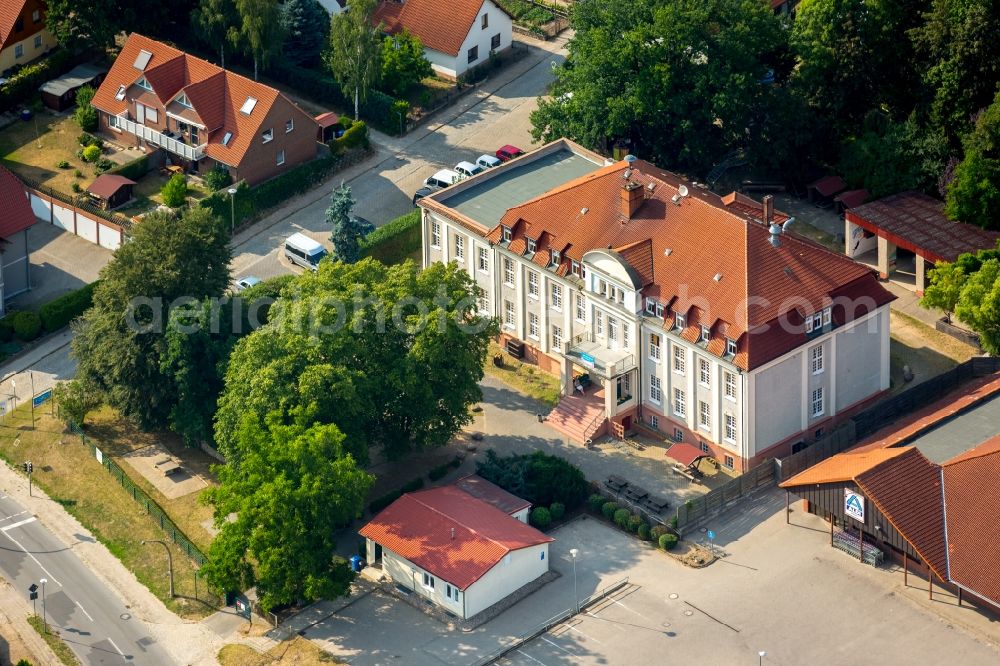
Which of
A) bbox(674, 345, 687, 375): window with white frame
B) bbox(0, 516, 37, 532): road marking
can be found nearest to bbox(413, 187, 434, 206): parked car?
bbox(674, 345, 687, 375): window with white frame

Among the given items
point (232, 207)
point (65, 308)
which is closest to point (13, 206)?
point (65, 308)

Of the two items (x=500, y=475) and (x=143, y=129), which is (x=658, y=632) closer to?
(x=500, y=475)

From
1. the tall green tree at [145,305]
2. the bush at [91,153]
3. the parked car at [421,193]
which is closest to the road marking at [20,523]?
the tall green tree at [145,305]

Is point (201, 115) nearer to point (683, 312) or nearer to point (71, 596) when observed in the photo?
point (683, 312)

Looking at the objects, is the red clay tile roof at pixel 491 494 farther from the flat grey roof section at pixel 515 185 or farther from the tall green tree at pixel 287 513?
the flat grey roof section at pixel 515 185

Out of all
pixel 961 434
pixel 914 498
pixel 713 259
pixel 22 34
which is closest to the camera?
pixel 914 498
